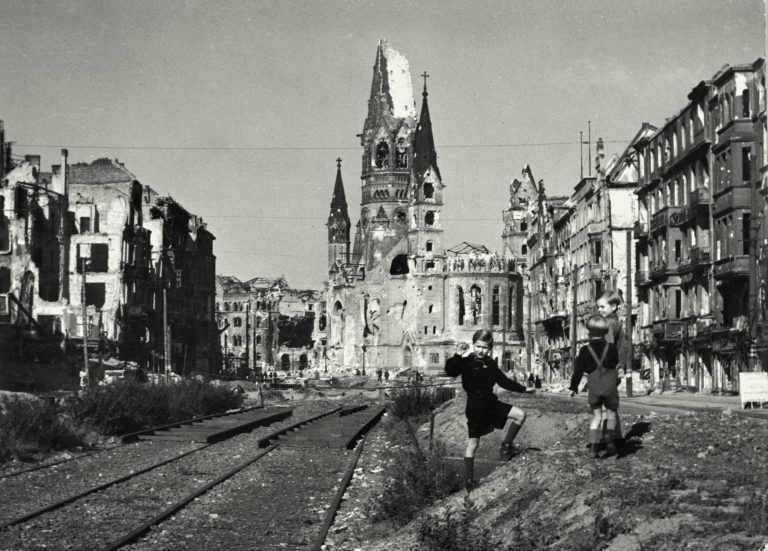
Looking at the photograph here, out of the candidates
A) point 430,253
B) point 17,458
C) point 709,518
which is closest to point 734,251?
point 17,458

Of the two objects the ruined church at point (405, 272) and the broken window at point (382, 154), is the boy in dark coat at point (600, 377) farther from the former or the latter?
the broken window at point (382, 154)

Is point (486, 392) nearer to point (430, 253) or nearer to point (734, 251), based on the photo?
point (734, 251)

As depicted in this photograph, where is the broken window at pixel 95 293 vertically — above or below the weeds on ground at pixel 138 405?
above

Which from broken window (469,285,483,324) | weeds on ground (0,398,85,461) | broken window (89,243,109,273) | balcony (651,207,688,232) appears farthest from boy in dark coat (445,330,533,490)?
broken window (469,285,483,324)

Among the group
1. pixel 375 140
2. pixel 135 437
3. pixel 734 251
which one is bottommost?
pixel 135 437

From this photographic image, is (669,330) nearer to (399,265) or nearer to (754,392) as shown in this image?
(754,392)

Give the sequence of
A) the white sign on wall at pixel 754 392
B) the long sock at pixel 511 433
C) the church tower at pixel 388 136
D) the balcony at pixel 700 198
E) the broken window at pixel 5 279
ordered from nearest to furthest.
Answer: the long sock at pixel 511 433
the white sign on wall at pixel 754 392
the balcony at pixel 700 198
the broken window at pixel 5 279
the church tower at pixel 388 136

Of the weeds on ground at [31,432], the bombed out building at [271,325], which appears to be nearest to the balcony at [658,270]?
the weeds on ground at [31,432]

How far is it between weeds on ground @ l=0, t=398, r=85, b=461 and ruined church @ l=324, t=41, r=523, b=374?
288 feet

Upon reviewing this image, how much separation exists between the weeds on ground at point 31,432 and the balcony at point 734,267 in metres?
27.1

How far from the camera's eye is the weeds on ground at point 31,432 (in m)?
20.2

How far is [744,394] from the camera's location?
1027 inches

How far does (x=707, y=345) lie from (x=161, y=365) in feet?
153

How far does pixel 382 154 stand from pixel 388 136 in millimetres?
2868
